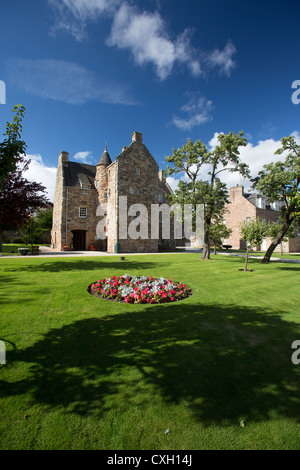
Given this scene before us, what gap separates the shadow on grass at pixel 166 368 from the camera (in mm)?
3508

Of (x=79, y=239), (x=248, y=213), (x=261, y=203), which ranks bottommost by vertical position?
(x=79, y=239)

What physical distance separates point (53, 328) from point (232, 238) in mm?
44388

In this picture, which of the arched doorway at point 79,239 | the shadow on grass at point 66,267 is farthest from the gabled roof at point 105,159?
the shadow on grass at point 66,267

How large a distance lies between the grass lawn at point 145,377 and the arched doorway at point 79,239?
28290 millimetres

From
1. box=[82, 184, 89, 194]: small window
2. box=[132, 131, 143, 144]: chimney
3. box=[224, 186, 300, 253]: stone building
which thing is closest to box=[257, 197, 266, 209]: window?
box=[224, 186, 300, 253]: stone building

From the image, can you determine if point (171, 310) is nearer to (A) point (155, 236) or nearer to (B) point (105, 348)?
(B) point (105, 348)

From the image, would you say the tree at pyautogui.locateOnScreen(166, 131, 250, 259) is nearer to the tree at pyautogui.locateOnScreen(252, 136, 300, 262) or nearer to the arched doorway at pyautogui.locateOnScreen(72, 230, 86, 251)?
the tree at pyautogui.locateOnScreen(252, 136, 300, 262)

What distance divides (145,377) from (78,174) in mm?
37229

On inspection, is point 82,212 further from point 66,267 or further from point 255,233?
point 255,233

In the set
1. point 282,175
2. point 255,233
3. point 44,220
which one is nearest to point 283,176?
point 282,175

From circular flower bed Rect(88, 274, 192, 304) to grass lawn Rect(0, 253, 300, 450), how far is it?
0.87 m

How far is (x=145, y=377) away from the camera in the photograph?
4102 mm

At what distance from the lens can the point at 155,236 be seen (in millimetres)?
34438

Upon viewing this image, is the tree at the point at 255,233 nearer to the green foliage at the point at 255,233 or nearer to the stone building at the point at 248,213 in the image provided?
the green foliage at the point at 255,233
